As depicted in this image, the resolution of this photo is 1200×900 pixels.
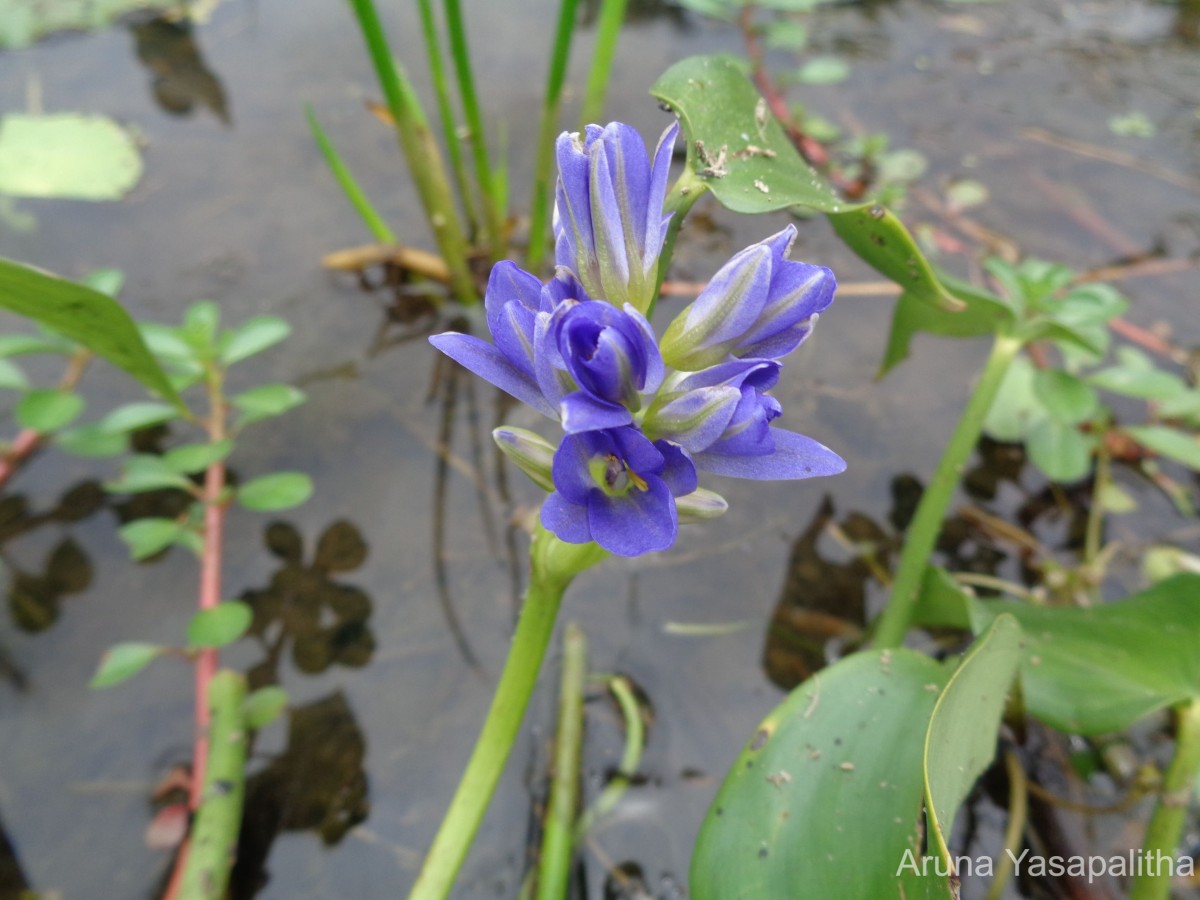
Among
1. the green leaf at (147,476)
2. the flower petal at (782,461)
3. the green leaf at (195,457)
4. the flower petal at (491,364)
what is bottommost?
the green leaf at (147,476)

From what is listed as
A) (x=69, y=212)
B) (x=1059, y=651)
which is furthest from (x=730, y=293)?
(x=69, y=212)

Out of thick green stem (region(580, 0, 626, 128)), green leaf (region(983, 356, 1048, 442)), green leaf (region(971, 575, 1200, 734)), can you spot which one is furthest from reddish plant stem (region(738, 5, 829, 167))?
green leaf (region(971, 575, 1200, 734))

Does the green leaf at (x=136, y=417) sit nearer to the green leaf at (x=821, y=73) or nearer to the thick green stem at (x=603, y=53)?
the thick green stem at (x=603, y=53)

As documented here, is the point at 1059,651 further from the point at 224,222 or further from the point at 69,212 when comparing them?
the point at 69,212

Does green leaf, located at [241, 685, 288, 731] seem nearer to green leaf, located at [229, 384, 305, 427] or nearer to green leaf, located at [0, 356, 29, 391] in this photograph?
green leaf, located at [229, 384, 305, 427]

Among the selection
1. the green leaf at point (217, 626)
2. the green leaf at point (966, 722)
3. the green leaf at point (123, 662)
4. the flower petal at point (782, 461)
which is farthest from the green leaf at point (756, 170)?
the green leaf at point (123, 662)

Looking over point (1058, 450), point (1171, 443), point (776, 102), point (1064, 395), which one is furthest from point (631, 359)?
point (776, 102)

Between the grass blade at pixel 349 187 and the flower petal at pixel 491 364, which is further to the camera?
the grass blade at pixel 349 187
